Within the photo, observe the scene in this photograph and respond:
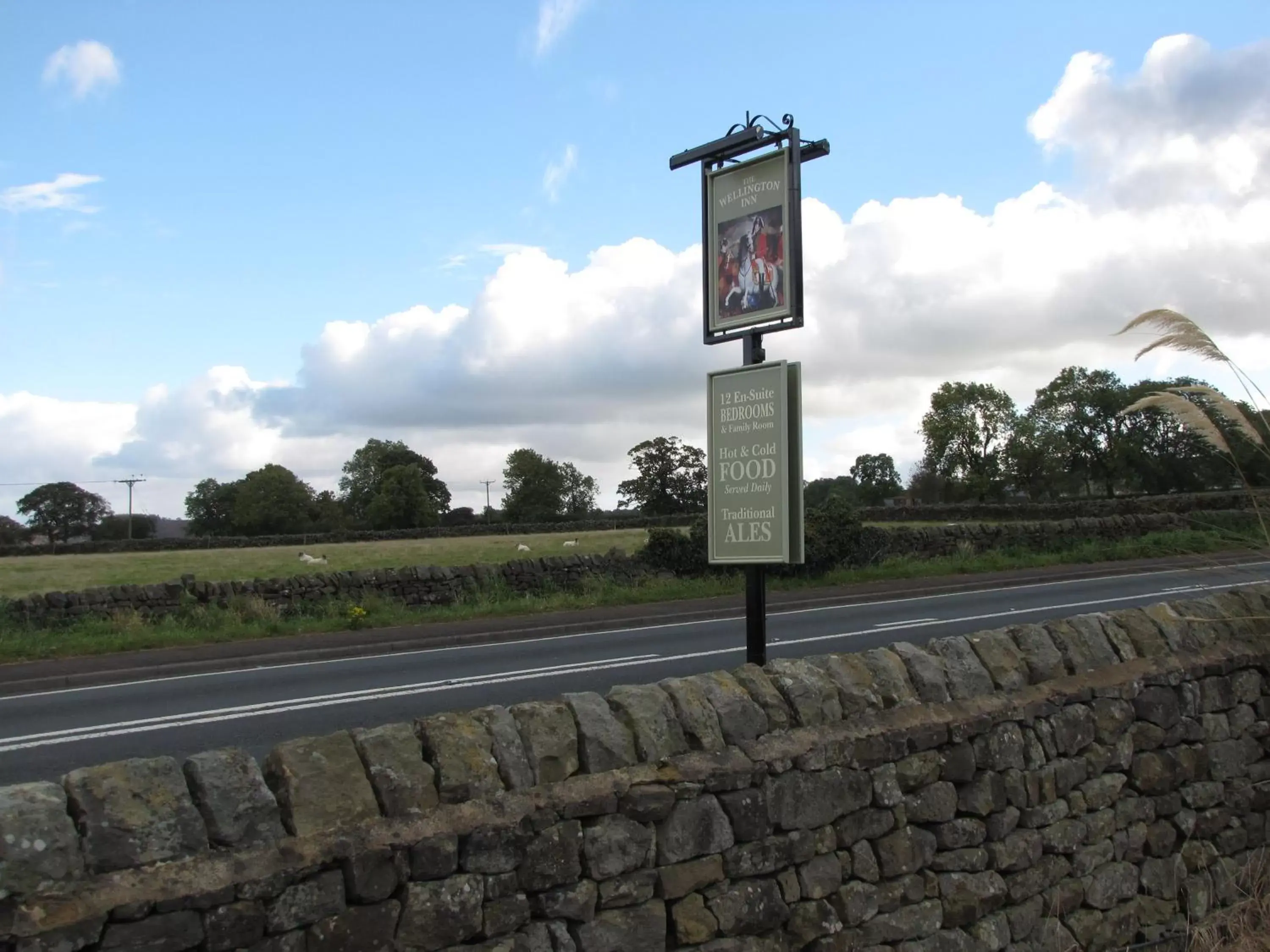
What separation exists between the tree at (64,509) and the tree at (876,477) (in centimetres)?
7997

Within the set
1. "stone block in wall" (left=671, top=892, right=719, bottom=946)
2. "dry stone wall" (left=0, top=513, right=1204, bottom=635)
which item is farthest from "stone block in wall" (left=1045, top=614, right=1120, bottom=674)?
"dry stone wall" (left=0, top=513, right=1204, bottom=635)

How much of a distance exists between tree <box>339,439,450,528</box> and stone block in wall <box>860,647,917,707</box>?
110377mm

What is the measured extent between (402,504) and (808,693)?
105 m

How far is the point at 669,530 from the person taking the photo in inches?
902

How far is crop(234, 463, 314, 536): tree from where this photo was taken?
358 feet

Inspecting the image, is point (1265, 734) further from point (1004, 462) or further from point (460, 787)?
point (1004, 462)

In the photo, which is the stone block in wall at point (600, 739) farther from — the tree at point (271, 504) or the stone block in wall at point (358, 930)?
the tree at point (271, 504)

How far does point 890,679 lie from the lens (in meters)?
4.90

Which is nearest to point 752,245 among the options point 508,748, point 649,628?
point 508,748

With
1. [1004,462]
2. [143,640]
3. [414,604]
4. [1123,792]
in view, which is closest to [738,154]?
[1123,792]

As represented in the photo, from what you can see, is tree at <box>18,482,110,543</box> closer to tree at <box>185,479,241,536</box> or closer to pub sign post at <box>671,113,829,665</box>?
tree at <box>185,479,241,536</box>

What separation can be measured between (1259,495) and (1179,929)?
2.53m

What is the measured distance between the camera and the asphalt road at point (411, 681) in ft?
27.1

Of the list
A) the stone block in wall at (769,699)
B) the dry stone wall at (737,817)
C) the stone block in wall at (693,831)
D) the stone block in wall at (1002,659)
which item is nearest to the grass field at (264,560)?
the dry stone wall at (737,817)
